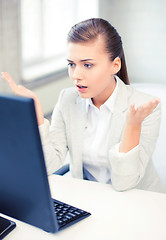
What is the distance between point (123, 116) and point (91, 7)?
3172mm

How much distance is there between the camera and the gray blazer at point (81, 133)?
137 centimetres

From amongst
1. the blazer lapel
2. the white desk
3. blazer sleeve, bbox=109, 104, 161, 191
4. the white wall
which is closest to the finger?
blazer sleeve, bbox=109, 104, 161, 191

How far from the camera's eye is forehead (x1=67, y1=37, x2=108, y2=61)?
→ 134 cm

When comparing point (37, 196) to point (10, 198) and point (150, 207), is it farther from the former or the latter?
point (150, 207)

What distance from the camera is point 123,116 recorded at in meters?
1.44

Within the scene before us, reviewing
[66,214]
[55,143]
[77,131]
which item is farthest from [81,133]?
[66,214]

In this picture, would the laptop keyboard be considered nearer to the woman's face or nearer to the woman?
the woman

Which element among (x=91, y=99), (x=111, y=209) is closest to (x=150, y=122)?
(x=91, y=99)

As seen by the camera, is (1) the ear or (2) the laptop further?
(1) the ear

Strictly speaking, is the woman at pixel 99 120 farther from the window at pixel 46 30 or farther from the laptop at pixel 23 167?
the window at pixel 46 30

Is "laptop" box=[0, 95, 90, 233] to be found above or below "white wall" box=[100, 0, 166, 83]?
above

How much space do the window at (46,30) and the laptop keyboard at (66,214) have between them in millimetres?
2357

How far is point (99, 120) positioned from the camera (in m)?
1.52

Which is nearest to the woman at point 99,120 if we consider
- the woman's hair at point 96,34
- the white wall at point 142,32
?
the woman's hair at point 96,34
